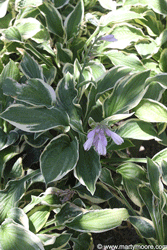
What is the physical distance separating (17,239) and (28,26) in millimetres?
1269

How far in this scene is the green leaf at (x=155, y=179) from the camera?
4.03 feet

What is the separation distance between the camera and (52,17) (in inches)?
69.1

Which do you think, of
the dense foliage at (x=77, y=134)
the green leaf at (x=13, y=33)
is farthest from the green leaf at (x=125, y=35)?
the green leaf at (x=13, y=33)

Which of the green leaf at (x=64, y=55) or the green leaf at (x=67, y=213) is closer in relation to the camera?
the green leaf at (x=67, y=213)

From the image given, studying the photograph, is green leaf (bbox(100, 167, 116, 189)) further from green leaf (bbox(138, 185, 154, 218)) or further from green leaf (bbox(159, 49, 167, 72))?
green leaf (bbox(159, 49, 167, 72))

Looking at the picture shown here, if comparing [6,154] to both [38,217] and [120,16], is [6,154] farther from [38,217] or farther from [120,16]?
[120,16]

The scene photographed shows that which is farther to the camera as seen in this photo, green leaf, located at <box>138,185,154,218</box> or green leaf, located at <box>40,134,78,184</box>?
green leaf, located at <box>138,185,154,218</box>

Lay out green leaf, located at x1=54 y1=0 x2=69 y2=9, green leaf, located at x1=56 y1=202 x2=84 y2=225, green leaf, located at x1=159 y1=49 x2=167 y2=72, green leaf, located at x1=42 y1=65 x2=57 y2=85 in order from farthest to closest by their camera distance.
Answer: green leaf, located at x1=54 y1=0 x2=69 y2=9 < green leaf, located at x1=159 y1=49 x2=167 y2=72 < green leaf, located at x1=42 y1=65 x2=57 y2=85 < green leaf, located at x1=56 y1=202 x2=84 y2=225

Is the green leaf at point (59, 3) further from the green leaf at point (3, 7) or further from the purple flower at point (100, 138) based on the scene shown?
the purple flower at point (100, 138)

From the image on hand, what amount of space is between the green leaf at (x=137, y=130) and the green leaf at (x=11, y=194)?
1.71 feet

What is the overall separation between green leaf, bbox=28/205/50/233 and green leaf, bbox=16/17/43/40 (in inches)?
40.7

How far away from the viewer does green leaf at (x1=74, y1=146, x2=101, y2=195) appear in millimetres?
1240

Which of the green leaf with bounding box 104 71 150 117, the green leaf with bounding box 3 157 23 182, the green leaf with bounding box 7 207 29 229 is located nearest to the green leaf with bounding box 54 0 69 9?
the green leaf with bounding box 104 71 150 117

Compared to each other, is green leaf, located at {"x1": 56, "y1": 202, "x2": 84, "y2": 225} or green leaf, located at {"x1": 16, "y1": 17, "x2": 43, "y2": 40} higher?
green leaf, located at {"x1": 16, "y1": 17, "x2": 43, "y2": 40}
